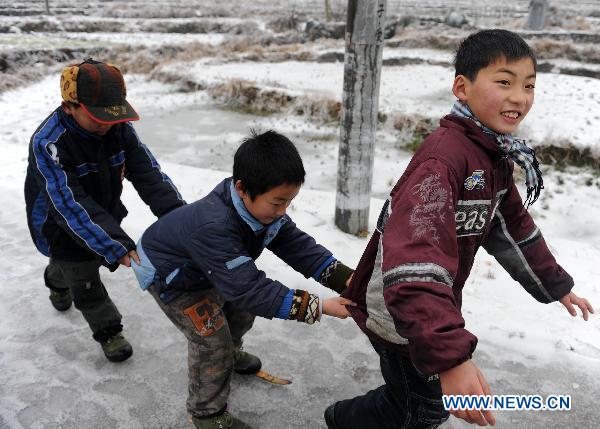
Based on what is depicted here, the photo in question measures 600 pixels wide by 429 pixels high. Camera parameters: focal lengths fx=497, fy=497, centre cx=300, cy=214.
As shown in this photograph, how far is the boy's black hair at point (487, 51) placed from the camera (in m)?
1.56

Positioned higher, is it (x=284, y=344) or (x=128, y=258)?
(x=128, y=258)

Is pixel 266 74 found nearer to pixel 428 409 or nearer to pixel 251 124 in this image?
pixel 251 124

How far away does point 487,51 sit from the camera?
1577mm

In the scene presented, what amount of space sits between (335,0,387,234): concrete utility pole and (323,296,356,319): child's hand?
95.7 inches

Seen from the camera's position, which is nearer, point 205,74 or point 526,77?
point 526,77

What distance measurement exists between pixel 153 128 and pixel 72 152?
7129 mm

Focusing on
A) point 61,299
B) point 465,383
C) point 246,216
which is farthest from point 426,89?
point 465,383

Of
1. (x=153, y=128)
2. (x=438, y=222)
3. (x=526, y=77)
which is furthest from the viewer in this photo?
(x=153, y=128)

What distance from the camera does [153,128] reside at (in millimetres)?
9227

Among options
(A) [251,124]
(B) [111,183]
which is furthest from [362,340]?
(A) [251,124]

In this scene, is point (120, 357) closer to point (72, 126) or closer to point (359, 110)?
point (72, 126)

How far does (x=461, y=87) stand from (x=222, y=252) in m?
1.03

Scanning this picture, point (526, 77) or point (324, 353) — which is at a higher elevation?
point (526, 77)

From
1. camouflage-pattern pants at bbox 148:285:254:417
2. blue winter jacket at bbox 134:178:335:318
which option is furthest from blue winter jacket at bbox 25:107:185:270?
camouflage-pattern pants at bbox 148:285:254:417
